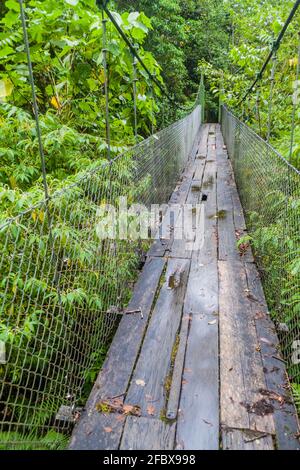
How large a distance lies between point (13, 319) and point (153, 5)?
850 centimetres

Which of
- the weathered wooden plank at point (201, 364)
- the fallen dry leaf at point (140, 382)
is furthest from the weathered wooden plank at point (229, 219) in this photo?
the fallen dry leaf at point (140, 382)

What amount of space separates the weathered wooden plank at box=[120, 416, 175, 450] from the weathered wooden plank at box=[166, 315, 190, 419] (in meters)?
0.06

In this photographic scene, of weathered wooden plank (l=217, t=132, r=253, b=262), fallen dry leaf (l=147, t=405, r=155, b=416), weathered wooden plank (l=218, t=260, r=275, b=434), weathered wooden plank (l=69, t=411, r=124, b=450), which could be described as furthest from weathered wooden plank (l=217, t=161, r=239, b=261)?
weathered wooden plank (l=69, t=411, r=124, b=450)

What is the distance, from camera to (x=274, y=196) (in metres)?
2.03

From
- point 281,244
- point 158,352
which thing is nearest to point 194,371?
point 158,352

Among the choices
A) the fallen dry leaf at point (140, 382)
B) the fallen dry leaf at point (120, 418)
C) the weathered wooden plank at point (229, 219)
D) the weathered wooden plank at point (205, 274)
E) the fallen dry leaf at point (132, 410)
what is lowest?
the fallen dry leaf at point (120, 418)

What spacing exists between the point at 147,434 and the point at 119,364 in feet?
1.23

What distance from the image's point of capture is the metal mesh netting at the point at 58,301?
3.84 feet

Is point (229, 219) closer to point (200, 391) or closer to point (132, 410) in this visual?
point (200, 391)

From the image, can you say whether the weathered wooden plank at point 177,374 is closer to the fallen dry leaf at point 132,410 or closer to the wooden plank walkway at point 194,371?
the wooden plank walkway at point 194,371

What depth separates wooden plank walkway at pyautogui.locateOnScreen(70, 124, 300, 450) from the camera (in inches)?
47.7

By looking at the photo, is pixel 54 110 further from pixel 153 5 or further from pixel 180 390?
pixel 153 5

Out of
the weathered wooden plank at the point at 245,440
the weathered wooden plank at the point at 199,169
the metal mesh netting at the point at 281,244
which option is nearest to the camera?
the weathered wooden plank at the point at 245,440

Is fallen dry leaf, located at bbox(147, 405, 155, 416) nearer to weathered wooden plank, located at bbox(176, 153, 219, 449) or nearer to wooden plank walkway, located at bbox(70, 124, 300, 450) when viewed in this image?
wooden plank walkway, located at bbox(70, 124, 300, 450)
